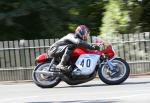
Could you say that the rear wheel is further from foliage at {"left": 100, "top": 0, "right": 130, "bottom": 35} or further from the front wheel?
foliage at {"left": 100, "top": 0, "right": 130, "bottom": 35}

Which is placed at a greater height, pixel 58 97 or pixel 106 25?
pixel 106 25

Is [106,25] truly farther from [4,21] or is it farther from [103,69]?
[103,69]

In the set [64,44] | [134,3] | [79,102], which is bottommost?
[79,102]

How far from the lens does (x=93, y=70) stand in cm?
1370

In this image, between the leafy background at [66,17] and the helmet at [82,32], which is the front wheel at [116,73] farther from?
the leafy background at [66,17]

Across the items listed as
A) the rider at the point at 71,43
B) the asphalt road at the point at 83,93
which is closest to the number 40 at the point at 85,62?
the rider at the point at 71,43

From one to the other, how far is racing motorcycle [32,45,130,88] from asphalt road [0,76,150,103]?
20 cm

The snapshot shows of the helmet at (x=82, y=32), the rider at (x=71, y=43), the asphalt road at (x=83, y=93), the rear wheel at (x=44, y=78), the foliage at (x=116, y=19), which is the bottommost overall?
the asphalt road at (x=83, y=93)

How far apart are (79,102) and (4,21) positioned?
9.18 m

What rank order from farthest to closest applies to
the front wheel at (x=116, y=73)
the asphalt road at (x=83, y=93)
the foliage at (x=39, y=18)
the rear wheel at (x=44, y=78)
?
1. the foliage at (x=39, y=18)
2. the rear wheel at (x=44, y=78)
3. the front wheel at (x=116, y=73)
4. the asphalt road at (x=83, y=93)

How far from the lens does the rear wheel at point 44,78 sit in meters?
13.9

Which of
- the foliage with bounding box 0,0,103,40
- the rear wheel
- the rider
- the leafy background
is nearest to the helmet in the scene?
the rider

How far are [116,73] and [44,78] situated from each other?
1.77m

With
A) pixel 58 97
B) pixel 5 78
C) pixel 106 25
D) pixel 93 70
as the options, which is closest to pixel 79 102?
pixel 58 97
